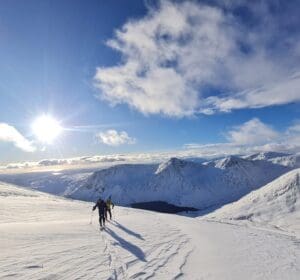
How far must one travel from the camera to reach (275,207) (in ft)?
437

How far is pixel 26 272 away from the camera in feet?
34.2

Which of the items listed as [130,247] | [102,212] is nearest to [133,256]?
[130,247]

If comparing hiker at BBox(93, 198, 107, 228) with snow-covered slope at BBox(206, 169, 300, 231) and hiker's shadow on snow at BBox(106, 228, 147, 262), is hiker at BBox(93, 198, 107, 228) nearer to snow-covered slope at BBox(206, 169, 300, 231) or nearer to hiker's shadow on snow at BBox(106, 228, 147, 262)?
hiker's shadow on snow at BBox(106, 228, 147, 262)

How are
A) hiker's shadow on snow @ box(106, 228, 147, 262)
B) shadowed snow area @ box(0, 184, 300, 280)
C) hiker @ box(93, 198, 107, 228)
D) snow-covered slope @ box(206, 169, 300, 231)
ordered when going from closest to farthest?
shadowed snow area @ box(0, 184, 300, 280)
hiker's shadow on snow @ box(106, 228, 147, 262)
hiker @ box(93, 198, 107, 228)
snow-covered slope @ box(206, 169, 300, 231)

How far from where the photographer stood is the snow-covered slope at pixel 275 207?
11726cm

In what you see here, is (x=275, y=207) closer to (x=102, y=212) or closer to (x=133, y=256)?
(x=102, y=212)

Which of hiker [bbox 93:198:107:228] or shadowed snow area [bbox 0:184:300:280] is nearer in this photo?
shadowed snow area [bbox 0:184:300:280]

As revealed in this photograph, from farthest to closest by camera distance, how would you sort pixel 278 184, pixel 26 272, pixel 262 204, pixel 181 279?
pixel 278 184, pixel 262 204, pixel 181 279, pixel 26 272

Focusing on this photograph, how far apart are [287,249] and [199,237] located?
5.14m

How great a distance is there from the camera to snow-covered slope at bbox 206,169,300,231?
117 metres

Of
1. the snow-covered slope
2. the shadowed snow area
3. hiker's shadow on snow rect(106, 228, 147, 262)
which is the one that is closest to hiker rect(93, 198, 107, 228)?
the shadowed snow area

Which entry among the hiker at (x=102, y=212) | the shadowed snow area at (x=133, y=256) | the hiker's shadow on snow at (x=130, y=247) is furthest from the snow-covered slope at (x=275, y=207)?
the hiker's shadow on snow at (x=130, y=247)

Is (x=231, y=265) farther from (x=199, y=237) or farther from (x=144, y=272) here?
(x=199, y=237)

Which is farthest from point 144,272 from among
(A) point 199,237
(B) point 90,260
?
(A) point 199,237
